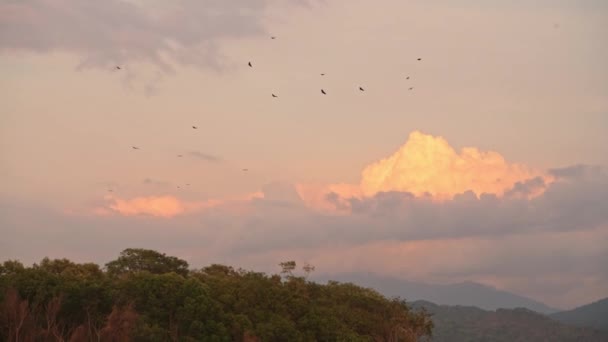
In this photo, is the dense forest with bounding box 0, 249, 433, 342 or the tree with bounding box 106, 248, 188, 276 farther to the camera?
the tree with bounding box 106, 248, 188, 276

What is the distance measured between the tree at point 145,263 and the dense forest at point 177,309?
11661 mm

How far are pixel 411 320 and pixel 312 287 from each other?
14.9m

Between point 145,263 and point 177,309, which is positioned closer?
point 177,309

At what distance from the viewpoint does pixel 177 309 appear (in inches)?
3081

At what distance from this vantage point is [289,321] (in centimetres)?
8431

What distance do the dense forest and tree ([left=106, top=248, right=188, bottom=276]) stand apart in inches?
459

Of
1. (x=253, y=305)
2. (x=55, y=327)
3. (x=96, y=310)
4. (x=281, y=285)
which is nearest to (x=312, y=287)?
(x=281, y=285)

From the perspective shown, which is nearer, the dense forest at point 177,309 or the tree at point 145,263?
the dense forest at point 177,309

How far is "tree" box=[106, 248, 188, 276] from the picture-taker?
106m

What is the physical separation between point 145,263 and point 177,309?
97.0 ft

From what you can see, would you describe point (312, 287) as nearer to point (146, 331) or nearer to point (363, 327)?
point (363, 327)

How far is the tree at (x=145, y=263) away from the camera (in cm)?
10597

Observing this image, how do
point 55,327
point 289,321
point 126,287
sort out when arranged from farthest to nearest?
point 289,321
point 126,287
point 55,327

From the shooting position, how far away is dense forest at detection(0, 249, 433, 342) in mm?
67188
